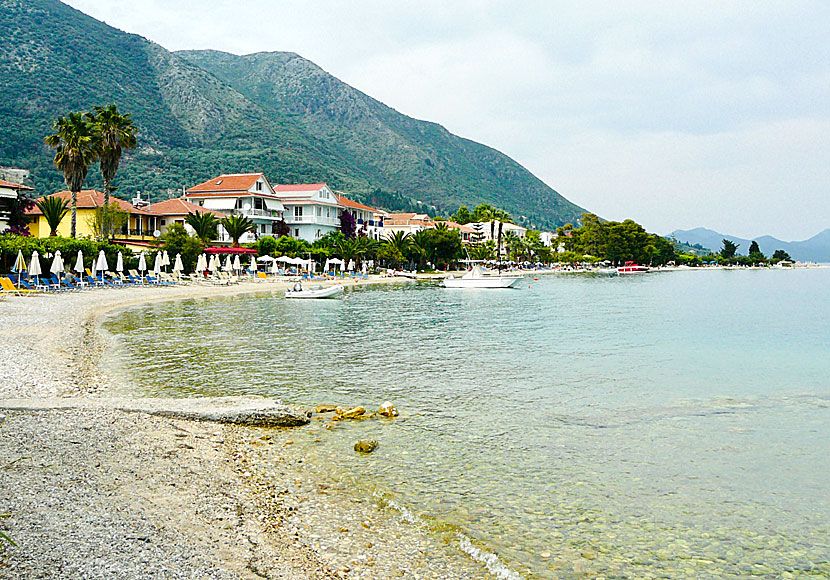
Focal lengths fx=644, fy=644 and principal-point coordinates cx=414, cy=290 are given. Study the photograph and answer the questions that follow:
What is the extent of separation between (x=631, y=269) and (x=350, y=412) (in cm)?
13381

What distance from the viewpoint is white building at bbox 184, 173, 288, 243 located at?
78562 mm

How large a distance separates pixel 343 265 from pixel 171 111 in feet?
315

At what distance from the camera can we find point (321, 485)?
8234 mm

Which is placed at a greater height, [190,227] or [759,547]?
[190,227]

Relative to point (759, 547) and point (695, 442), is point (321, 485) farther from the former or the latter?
point (695, 442)

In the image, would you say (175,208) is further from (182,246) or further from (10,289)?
(10,289)

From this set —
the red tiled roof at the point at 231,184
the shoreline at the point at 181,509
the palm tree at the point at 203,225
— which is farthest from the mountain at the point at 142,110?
the shoreline at the point at 181,509

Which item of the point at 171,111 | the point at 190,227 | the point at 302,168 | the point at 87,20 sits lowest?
the point at 190,227

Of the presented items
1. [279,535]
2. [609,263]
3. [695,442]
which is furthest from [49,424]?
[609,263]

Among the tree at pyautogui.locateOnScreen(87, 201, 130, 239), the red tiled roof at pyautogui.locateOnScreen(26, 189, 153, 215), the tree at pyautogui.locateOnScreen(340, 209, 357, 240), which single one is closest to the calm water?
the tree at pyautogui.locateOnScreen(87, 201, 130, 239)

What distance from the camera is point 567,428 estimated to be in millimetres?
11758

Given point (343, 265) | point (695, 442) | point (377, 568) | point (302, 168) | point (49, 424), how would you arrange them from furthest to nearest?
1. point (302, 168)
2. point (343, 265)
3. point (695, 442)
4. point (49, 424)
5. point (377, 568)

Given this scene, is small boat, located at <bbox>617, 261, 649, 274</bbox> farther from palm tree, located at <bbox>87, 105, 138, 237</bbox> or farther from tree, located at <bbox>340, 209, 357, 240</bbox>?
palm tree, located at <bbox>87, 105, 138, 237</bbox>

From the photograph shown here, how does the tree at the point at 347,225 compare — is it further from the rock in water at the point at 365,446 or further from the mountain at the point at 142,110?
the rock in water at the point at 365,446
